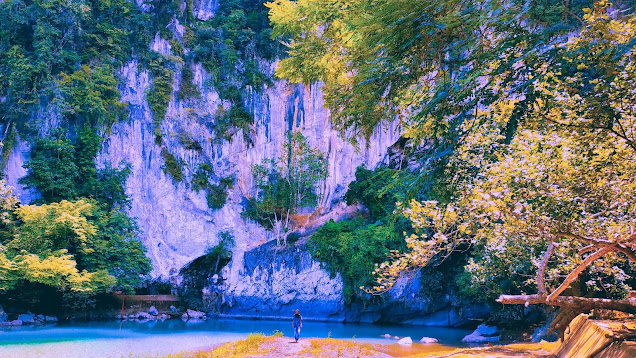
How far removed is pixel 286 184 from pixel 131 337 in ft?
44.5

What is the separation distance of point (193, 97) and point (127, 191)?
21.9 ft

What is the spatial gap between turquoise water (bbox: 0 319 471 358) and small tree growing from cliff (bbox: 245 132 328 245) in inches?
290

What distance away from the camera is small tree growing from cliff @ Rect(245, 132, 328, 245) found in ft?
81.9

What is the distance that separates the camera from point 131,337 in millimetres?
13312

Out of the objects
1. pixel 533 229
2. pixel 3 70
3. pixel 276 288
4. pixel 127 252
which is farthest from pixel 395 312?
pixel 3 70

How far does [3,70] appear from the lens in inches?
842

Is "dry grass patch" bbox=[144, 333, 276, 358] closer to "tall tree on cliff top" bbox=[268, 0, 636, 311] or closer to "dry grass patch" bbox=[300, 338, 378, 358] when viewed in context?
"dry grass patch" bbox=[300, 338, 378, 358]

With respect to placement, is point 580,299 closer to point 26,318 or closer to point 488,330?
point 488,330

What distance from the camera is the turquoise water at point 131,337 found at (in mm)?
10719

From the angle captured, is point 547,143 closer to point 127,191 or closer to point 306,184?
point 306,184

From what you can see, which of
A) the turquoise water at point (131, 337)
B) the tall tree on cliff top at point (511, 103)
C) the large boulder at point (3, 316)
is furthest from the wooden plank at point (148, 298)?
the tall tree on cliff top at point (511, 103)

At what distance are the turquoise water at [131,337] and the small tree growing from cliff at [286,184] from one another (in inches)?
290

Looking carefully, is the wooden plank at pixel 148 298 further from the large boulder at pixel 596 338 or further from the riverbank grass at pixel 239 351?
the large boulder at pixel 596 338

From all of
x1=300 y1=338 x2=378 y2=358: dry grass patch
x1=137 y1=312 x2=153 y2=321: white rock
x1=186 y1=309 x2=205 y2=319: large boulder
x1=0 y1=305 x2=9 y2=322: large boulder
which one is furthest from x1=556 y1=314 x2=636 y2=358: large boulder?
x1=0 y1=305 x2=9 y2=322: large boulder
